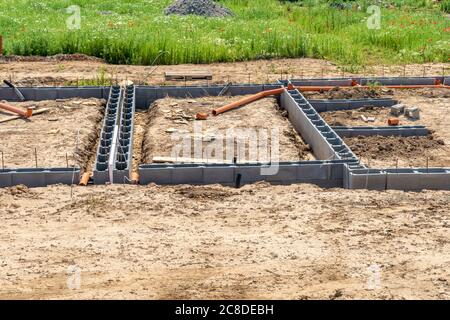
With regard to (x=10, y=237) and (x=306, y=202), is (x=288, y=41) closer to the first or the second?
(x=306, y=202)

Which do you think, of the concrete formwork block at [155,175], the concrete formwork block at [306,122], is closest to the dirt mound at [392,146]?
the concrete formwork block at [306,122]

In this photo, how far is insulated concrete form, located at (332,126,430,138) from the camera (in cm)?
1195

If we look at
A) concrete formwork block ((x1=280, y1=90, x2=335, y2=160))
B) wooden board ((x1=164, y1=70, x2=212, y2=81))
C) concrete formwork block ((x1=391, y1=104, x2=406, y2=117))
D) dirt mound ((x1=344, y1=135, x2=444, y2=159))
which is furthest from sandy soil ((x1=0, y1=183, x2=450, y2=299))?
wooden board ((x1=164, y1=70, x2=212, y2=81))

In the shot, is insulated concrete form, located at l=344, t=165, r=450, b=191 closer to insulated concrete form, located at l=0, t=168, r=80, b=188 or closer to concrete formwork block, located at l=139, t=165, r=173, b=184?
concrete formwork block, located at l=139, t=165, r=173, b=184

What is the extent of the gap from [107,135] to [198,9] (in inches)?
448

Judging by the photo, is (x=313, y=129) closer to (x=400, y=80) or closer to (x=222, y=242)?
(x=222, y=242)

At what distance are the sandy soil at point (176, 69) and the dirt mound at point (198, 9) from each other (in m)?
5.72

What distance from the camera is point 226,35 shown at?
18.4m

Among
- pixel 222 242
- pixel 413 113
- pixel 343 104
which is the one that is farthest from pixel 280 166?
pixel 343 104

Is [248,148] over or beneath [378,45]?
beneath

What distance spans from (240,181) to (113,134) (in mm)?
2251

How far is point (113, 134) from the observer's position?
11195 millimetres
